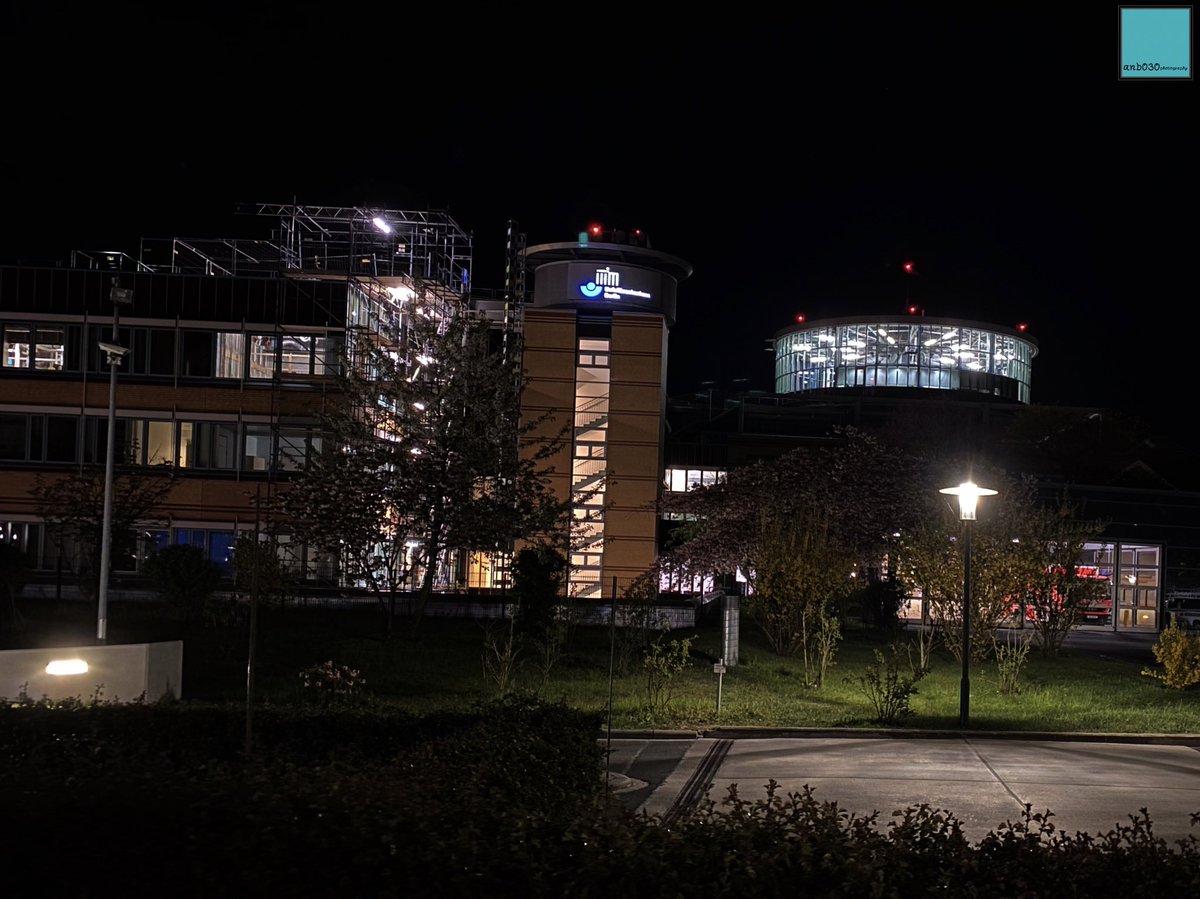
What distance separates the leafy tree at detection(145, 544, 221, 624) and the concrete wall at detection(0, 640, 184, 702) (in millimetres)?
10600

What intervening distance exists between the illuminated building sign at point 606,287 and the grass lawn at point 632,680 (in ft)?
65.4

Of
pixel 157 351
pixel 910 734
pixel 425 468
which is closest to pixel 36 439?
pixel 157 351

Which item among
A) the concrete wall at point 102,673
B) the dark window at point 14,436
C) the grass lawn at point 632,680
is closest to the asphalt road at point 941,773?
the grass lawn at point 632,680

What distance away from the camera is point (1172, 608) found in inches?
1847

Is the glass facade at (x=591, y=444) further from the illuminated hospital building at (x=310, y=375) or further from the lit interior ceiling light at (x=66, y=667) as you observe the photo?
the lit interior ceiling light at (x=66, y=667)

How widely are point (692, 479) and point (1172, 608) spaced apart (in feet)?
70.4

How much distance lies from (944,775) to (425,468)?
15610 mm

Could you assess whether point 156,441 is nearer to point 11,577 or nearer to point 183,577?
point 11,577

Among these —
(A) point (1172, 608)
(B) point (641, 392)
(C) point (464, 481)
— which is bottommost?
(A) point (1172, 608)

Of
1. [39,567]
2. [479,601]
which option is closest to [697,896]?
[479,601]

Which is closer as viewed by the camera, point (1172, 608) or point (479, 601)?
point (479, 601)

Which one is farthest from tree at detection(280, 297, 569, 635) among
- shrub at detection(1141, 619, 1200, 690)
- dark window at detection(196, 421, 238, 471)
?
dark window at detection(196, 421, 238, 471)

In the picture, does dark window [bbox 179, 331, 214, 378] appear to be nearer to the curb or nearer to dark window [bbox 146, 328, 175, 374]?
dark window [bbox 146, 328, 175, 374]

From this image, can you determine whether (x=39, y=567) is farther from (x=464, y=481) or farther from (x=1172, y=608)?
(x=1172, y=608)
